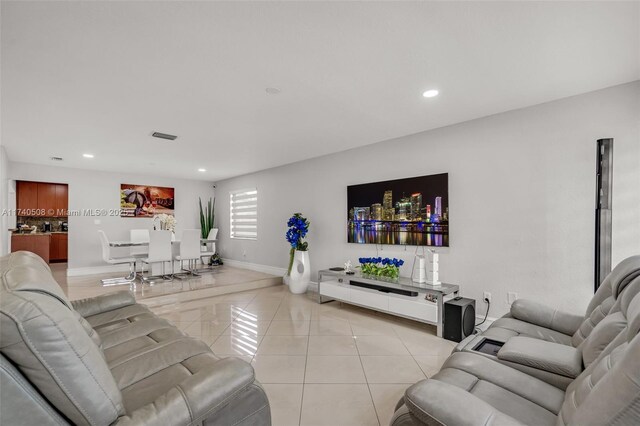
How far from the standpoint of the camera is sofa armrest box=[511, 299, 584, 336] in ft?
7.27

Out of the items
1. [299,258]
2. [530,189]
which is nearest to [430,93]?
[530,189]

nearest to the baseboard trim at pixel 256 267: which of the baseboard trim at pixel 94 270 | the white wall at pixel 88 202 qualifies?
the white wall at pixel 88 202

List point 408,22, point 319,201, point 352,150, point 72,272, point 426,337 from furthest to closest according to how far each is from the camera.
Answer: point 72,272, point 319,201, point 352,150, point 426,337, point 408,22

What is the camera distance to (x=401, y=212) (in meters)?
→ 4.30

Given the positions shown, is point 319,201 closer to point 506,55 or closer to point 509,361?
point 506,55

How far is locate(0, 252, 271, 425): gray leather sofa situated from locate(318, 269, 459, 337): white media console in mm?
2502

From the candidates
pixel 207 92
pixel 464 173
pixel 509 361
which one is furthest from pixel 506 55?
pixel 207 92

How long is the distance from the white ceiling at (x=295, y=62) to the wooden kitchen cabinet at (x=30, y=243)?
350 cm

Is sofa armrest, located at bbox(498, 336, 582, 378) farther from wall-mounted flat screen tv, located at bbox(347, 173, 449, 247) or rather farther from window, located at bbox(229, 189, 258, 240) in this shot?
window, located at bbox(229, 189, 258, 240)

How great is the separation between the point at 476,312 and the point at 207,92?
3.75 m

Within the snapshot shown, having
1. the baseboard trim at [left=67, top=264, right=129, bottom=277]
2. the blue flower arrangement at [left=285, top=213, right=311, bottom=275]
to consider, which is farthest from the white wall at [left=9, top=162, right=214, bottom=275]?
the blue flower arrangement at [left=285, top=213, right=311, bottom=275]

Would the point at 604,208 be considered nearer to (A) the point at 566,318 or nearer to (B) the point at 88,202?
(A) the point at 566,318

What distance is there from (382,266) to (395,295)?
Result: 56 centimetres

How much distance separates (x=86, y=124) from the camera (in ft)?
12.2
